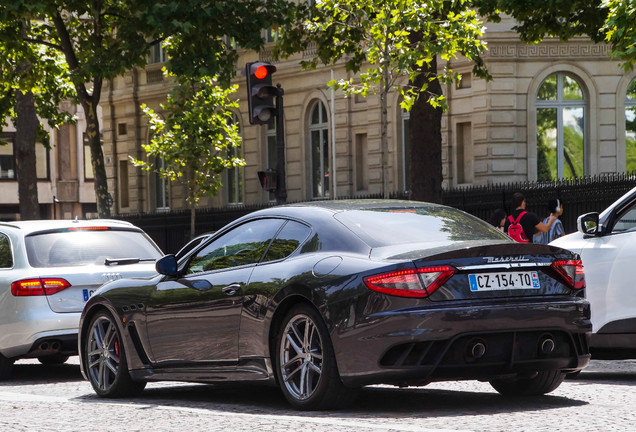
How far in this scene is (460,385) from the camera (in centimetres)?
1060

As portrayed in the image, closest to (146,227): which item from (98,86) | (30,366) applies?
(98,86)

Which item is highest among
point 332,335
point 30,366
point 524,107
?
point 524,107

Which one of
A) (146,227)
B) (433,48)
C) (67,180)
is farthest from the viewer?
(67,180)

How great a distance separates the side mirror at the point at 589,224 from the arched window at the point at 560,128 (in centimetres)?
2364

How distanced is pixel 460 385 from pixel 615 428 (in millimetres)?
3105

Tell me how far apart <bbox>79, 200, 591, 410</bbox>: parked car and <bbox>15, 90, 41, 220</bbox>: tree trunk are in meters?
24.2

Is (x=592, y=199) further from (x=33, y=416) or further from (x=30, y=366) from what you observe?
(x=33, y=416)

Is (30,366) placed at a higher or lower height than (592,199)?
lower

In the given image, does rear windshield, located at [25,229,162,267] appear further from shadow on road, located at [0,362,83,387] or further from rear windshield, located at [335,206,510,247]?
rear windshield, located at [335,206,510,247]

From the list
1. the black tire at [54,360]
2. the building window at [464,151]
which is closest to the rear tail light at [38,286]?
the black tire at [54,360]

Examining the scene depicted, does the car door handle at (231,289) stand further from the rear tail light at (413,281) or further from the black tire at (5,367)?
the black tire at (5,367)

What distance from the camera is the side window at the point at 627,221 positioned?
11297mm

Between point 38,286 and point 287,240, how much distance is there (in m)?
4.14

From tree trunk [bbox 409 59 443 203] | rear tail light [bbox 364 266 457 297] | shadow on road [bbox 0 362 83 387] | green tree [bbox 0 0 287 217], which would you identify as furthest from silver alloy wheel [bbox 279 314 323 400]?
green tree [bbox 0 0 287 217]
